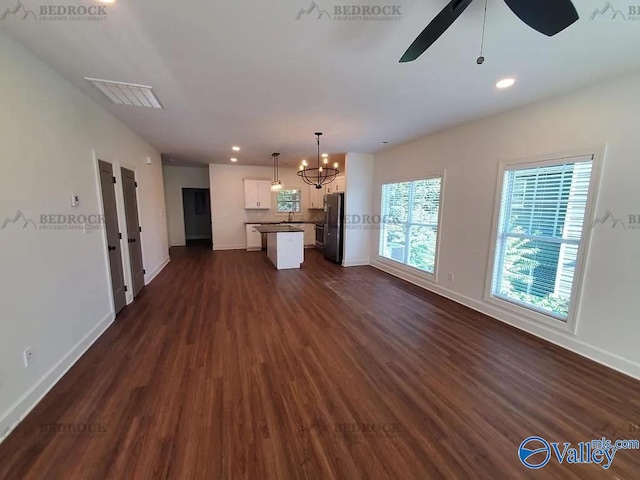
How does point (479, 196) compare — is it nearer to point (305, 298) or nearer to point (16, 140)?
point (305, 298)

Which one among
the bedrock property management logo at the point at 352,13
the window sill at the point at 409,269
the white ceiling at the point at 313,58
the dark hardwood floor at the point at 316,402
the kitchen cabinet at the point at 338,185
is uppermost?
the bedrock property management logo at the point at 352,13

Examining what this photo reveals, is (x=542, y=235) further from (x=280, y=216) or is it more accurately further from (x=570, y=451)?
(x=280, y=216)

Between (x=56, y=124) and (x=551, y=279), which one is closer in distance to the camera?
(x=56, y=124)

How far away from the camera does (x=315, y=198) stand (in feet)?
29.3

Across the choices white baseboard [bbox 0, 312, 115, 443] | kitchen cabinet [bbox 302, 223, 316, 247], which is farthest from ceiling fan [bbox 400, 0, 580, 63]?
kitchen cabinet [bbox 302, 223, 316, 247]

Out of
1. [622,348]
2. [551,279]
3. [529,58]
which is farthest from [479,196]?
[622,348]

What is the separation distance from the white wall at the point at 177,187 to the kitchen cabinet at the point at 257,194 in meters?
1.92

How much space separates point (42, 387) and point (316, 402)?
2.18 metres

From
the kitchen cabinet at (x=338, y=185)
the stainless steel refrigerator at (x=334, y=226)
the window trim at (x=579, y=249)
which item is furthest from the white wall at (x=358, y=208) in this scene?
the window trim at (x=579, y=249)

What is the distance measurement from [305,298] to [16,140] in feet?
11.3

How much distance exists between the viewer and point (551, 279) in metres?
2.92

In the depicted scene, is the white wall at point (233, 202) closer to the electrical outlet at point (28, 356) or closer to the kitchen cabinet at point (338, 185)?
the kitchen cabinet at point (338, 185)

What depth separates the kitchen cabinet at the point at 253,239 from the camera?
26.6 ft

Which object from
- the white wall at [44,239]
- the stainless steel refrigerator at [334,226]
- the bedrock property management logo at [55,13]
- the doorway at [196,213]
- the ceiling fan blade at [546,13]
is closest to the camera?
the ceiling fan blade at [546,13]
